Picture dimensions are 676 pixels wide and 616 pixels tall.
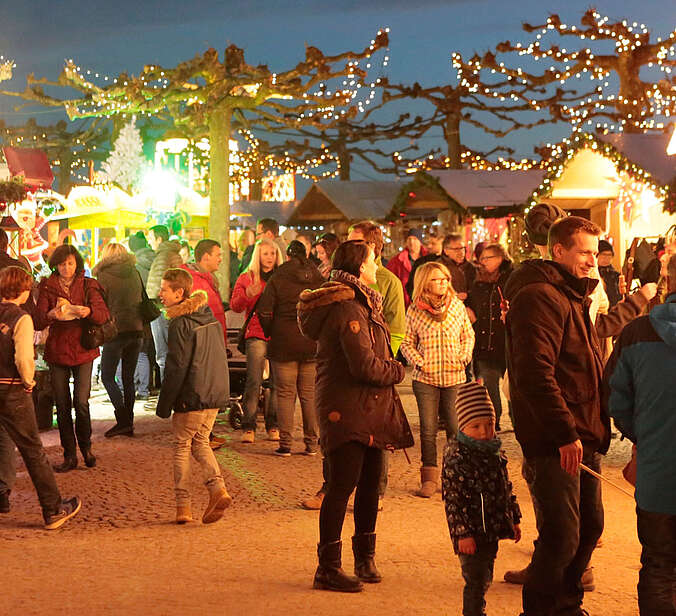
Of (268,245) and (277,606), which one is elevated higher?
(268,245)

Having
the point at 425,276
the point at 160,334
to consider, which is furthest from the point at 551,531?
the point at 160,334

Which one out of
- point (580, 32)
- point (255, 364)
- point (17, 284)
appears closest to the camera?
point (17, 284)

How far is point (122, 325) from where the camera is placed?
35.7ft

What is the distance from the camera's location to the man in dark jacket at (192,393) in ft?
23.7

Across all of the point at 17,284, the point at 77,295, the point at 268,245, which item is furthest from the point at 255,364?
the point at 17,284

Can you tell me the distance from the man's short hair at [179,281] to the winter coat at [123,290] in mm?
3365

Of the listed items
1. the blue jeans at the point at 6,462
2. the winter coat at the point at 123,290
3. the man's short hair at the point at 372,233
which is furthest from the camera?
the winter coat at the point at 123,290

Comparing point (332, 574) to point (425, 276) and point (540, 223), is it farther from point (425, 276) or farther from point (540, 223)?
point (425, 276)

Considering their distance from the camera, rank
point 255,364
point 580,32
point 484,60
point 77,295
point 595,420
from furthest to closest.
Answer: point 484,60 < point 580,32 < point 255,364 < point 77,295 < point 595,420

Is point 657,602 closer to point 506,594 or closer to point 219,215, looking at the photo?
point 506,594

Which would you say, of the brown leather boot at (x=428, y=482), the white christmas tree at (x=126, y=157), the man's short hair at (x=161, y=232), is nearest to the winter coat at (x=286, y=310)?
the brown leather boot at (x=428, y=482)

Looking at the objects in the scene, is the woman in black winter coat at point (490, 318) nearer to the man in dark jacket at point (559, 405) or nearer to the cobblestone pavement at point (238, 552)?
the cobblestone pavement at point (238, 552)

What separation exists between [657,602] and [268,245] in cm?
688

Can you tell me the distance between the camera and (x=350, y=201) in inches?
1442
